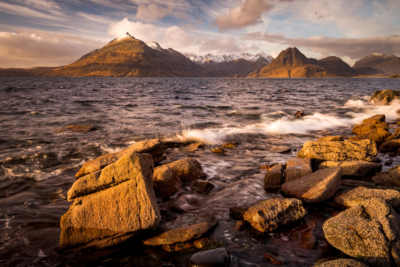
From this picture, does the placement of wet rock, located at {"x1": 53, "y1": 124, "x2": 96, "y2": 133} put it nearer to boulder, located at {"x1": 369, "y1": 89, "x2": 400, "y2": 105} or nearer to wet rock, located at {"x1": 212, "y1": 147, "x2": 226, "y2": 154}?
wet rock, located at {"x1": 212, "y1": 147, "x2": 226, "y2": 154}

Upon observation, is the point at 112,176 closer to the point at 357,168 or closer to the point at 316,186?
the point at 316,186

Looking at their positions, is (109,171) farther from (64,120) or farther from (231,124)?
(64,120)

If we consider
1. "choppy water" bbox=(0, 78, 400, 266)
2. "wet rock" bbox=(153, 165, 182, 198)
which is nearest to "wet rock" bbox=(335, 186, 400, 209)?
"choppy water" bbox=(0, 78, 400, 266)

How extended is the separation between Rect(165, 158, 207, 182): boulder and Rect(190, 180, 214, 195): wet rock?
21.0 inches

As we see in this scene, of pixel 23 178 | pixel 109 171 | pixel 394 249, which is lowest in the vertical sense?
pixel 23 178

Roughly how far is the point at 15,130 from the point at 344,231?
18.4 m

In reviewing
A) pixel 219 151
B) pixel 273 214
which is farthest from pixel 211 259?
pixel 219 151

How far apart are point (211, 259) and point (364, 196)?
4.46 meters

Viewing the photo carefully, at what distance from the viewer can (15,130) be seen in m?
14.8

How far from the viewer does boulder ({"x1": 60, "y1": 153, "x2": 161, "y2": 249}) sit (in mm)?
4543

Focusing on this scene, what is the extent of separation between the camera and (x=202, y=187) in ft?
24.1

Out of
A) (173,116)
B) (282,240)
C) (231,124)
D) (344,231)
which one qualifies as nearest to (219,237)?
(282,240)

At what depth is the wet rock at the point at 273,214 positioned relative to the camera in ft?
16.2

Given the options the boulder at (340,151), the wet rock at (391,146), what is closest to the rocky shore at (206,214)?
the boulder at (340,151)
